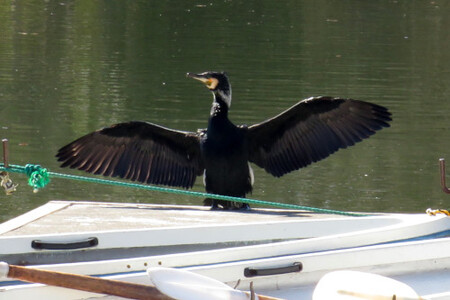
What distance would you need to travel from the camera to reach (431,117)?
1341cm

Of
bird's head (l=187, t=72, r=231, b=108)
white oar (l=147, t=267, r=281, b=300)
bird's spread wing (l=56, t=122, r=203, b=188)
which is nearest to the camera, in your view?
white oar (l=147, t=267, r=281, b=300)

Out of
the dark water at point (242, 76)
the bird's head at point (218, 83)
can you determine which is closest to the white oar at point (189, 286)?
the bird's head at point (218, 83)

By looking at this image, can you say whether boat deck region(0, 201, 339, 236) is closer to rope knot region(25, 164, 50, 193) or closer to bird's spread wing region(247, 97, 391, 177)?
rope knot region(25, 164, 50, 193)

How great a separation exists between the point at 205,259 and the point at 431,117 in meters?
8.26

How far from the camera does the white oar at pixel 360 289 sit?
518cm

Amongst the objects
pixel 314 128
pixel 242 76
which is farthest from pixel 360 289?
pixel 242 76

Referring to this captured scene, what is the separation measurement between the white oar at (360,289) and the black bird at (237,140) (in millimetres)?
2260

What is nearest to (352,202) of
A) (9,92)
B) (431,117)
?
(431,117)

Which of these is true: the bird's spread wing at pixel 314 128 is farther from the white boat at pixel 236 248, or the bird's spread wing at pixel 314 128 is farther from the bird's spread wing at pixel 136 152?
the white boat at pixel 236 248

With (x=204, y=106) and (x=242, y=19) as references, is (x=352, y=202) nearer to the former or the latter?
(x=204, y=106)

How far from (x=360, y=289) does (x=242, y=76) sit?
11264mm

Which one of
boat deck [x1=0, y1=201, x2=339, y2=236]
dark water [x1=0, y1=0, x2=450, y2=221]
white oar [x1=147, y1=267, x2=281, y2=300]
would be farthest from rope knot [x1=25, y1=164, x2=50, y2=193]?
dark water [x1=0, y1=0, x2=450, y2=221]

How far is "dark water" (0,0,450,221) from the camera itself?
10.3 m

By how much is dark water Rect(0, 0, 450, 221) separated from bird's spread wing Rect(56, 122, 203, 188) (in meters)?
1.50
